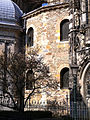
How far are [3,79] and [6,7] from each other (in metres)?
9.30

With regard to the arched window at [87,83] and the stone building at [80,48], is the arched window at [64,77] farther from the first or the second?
the arched window at [87,83]

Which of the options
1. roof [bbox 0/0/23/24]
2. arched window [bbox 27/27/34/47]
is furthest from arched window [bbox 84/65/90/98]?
roof [bbox 0/0/23/24]

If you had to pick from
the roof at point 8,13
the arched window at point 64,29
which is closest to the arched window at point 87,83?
the arched window at point 64,29

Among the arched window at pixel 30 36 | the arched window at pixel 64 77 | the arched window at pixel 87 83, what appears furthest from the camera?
the arched window at pixel 30 36

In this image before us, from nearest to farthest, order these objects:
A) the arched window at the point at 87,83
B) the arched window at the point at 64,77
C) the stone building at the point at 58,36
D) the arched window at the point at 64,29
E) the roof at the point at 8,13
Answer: the arched window at the point at 87,83 → the stone building at the point at 58,36 → the arched window at the point at 64,77 → the arched window at the point at 64,29 → the roof at the point at 8,13

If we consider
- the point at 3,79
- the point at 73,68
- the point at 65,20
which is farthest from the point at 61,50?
the point at 3,79

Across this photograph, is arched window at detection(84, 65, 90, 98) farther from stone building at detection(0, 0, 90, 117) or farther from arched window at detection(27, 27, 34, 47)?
arched window at detection(27, 27, 34, 47)

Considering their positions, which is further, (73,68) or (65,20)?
(65,20)

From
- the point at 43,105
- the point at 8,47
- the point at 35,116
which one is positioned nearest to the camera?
the point at 35,116

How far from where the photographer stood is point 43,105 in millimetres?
21281

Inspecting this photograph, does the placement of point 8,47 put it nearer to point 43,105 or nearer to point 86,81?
point 43,105

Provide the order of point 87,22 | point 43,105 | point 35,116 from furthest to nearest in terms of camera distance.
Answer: point 43,105 < point 87,22 < point 35,116

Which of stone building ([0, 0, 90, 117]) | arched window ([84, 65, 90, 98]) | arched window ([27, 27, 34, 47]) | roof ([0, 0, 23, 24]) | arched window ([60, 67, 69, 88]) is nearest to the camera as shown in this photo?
arched window ([84, 65, 90, 98])

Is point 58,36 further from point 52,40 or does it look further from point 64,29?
point 64,29
